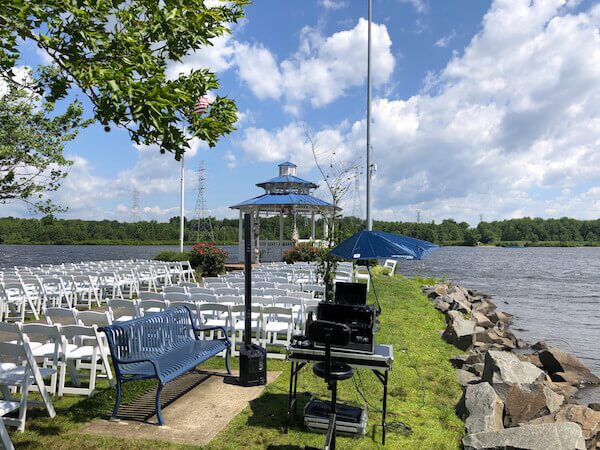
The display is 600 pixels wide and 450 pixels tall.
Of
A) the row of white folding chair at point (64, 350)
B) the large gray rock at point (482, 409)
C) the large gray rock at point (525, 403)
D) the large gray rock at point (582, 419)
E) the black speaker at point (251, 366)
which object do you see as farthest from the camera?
the black speaker at point (251, 366)

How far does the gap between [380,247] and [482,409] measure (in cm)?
220

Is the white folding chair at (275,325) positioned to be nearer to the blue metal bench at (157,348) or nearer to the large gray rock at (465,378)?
the blue metal bench at (157,348)

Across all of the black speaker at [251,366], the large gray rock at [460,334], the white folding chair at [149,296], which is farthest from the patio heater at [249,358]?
the large gray rock at [460,334]

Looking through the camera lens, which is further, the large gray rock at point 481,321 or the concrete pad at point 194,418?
the large gray rock at point 481,321

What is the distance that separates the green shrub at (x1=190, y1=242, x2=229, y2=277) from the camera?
20281 mm

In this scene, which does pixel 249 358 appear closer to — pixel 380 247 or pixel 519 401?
pixel 380 247

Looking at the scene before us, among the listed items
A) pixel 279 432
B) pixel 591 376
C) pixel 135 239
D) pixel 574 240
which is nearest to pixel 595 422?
pixel 279 432

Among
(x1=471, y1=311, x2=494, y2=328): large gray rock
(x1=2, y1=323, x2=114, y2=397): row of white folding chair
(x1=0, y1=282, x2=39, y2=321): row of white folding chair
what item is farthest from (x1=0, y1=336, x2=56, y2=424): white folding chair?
(x1=471, y1=311, x2=494, y2=328): large gray rock

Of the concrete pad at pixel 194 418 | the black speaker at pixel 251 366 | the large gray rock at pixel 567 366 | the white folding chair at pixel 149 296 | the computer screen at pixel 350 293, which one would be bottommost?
the large gray rock at pixel 567 366

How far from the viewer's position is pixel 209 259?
20312 millimetres

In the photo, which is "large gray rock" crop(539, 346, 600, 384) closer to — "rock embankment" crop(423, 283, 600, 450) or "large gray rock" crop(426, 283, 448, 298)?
"rock embankment" crop(423, 283, 600, 450)

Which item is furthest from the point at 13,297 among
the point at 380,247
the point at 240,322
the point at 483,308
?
the point at 483,308

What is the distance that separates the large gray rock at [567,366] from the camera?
32.5 feet

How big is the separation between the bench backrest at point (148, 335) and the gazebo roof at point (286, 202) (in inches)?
616
